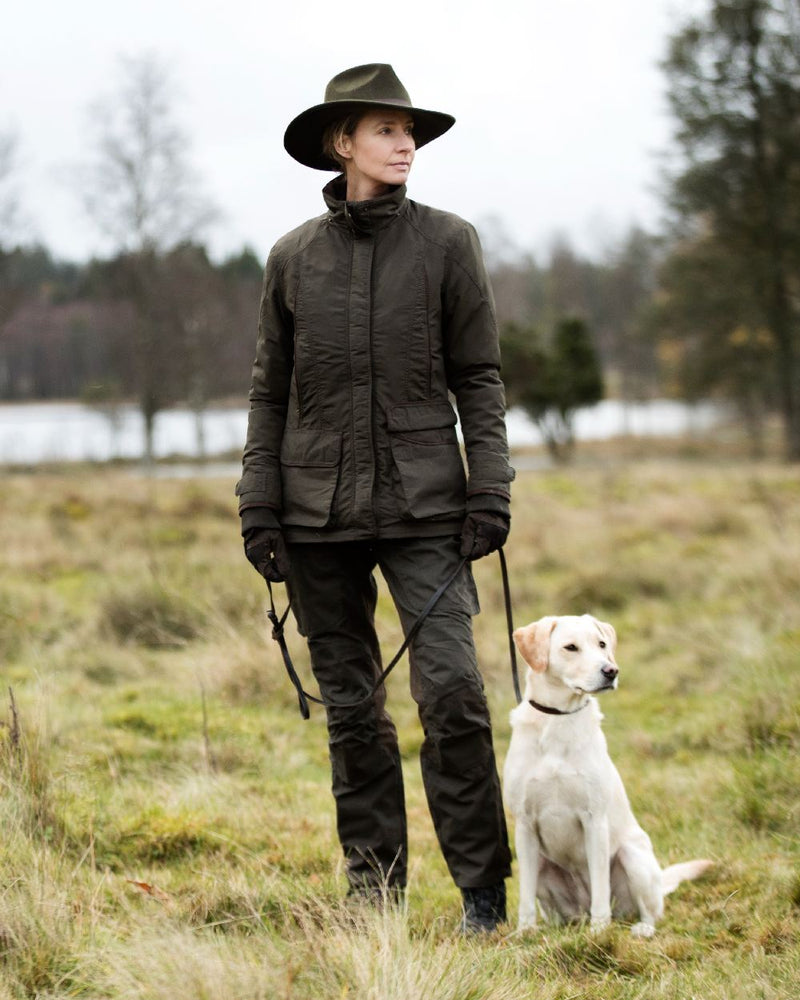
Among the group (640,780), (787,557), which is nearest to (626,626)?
(787,557)

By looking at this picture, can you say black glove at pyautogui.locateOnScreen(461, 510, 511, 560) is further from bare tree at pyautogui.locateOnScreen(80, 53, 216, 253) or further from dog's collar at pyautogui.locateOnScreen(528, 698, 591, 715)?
bare tree at pyautogui.locateOnScreen(80, 53, 216, 253)

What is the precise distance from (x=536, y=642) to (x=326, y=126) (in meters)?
1.62

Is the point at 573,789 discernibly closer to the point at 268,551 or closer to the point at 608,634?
the point at 608,634

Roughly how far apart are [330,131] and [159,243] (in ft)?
85.6

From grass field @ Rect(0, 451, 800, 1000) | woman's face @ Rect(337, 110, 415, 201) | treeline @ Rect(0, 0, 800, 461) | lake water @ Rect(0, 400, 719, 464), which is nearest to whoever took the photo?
grass field @ Rect(0, 451, 800, 1000)

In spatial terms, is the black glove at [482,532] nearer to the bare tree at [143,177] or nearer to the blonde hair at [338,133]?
the blonde hair at [338,133]

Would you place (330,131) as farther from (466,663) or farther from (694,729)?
(694,729)

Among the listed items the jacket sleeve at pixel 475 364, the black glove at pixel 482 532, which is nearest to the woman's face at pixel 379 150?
the jacket sleeve at pixel 475 364

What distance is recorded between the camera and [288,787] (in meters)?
4.73

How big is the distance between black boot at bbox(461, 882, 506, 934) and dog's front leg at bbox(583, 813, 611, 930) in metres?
0.26

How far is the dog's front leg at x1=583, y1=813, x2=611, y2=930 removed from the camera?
11.0 ft

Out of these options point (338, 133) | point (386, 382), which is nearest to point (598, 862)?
point (386, 382)

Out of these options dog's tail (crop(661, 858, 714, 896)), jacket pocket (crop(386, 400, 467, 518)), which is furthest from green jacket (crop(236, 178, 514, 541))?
dog's tail (crop(661, 858, 714, 896))

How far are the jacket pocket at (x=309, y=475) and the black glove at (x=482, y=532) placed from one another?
1.26ft
